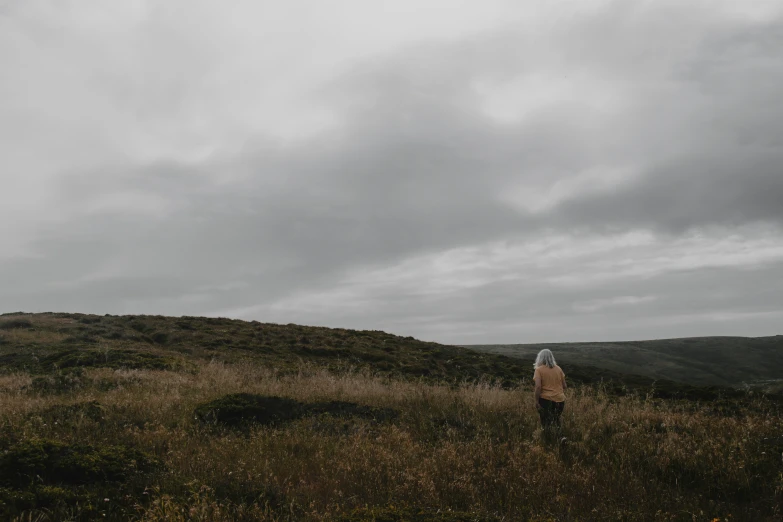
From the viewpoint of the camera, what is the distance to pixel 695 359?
2344 inches

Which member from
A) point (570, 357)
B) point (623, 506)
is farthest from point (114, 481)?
point (570, 357)

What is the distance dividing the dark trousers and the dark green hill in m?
10.4

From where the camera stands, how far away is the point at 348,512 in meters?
4.76

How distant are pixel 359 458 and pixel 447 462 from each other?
3.94ft

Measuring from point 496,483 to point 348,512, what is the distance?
2046 mm

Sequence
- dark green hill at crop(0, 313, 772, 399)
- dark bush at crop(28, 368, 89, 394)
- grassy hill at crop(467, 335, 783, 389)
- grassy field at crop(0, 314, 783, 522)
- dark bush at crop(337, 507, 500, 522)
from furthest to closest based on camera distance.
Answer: grassy hill at crop(467, 335, 783, 389), dark green hill at crop(0, 313, 772, 399), dark bush at crop(28, 368, 89, 394), grassy field at crop(0, 314, 783, 522), dark bush at crop(337, 507, 500, 522)

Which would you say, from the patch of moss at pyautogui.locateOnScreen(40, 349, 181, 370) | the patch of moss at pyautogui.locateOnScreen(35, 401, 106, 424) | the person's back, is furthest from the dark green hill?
the person's back

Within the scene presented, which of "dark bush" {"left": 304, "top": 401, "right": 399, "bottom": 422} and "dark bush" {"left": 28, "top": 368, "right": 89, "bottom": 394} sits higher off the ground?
"dark bush" {"left": 28, "top": 368, "right": 89, "bottom": 394}

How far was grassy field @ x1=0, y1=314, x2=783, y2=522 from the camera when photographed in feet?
16.5

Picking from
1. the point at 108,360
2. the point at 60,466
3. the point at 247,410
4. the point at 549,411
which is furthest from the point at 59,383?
the point at 549,411

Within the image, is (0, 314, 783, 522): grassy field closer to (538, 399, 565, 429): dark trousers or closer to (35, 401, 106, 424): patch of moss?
(35, 401, 106, 424): patch of moss

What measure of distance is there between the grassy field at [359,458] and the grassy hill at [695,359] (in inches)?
1444

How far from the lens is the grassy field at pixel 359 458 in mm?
5020

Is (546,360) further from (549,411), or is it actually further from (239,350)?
(239,350)
